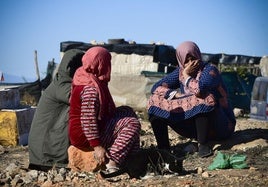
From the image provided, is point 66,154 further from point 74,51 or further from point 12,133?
point 12,133

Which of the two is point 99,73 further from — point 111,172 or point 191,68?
point 191,68

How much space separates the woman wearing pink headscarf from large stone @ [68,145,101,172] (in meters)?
0.09

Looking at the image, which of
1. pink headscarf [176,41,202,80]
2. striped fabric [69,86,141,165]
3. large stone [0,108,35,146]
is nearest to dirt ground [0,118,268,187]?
striped fabric [69,86,141,165]

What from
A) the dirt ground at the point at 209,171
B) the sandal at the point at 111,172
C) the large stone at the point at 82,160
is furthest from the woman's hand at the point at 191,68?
the sandal at the point at 111,172

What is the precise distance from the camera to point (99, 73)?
4.06m

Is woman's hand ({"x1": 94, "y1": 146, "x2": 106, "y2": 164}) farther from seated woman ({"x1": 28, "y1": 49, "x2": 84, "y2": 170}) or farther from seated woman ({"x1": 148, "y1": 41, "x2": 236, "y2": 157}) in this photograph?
seated woman ({"x1": 148, "y1": 41, "x2": 236, "y2": 157})

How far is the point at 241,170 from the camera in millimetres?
3961

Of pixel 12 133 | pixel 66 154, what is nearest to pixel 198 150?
pixel 66 154

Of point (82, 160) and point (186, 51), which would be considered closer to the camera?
point (82, 160)

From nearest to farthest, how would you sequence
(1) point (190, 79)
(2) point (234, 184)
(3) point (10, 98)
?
(2) point (234, 184)
(1) point (190, 79)
(3) point (10, 98)

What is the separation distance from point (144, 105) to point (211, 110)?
721cm

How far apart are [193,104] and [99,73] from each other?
54.4 inches

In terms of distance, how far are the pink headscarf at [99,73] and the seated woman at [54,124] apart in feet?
1.76

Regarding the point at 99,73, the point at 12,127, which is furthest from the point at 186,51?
the point at 12,127
